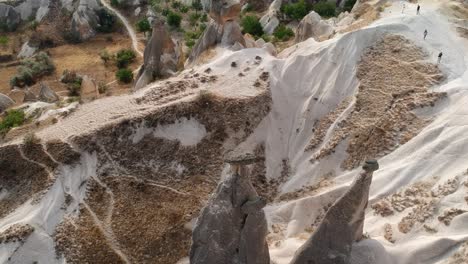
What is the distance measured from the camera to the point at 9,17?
52.8 metres

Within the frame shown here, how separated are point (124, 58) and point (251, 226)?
32339mm

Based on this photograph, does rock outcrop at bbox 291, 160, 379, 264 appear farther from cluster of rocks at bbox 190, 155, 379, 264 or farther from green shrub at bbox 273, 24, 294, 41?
green shrub at bbox 273, 24, 294, 41

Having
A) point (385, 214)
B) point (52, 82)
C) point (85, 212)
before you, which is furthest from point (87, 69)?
point (385, 214)

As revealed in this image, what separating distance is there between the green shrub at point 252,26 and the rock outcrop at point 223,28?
14.5 metres

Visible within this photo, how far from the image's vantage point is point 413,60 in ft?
68.2

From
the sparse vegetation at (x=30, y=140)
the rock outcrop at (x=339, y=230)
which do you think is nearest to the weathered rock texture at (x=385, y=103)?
the rock outcrop at (x=339, y=230)

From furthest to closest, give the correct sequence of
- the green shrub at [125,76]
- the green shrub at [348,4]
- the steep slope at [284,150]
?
the green shrub at [348,4] → the green shrub at [125,76] → the steep slope at [284,150]

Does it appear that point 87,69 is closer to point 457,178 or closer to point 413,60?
point 413,60

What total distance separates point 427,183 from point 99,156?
12.5 meters

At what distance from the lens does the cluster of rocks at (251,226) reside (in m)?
12.4

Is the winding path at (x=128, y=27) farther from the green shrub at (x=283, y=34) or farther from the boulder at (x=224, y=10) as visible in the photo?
the boulder at (x=224, y=10)

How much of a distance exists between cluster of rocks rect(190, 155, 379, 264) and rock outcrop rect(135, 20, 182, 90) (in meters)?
17.7

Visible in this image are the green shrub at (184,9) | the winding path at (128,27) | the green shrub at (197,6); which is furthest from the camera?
the green shrub at (197,6)

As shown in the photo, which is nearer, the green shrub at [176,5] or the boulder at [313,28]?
the boulder at [313,28]
